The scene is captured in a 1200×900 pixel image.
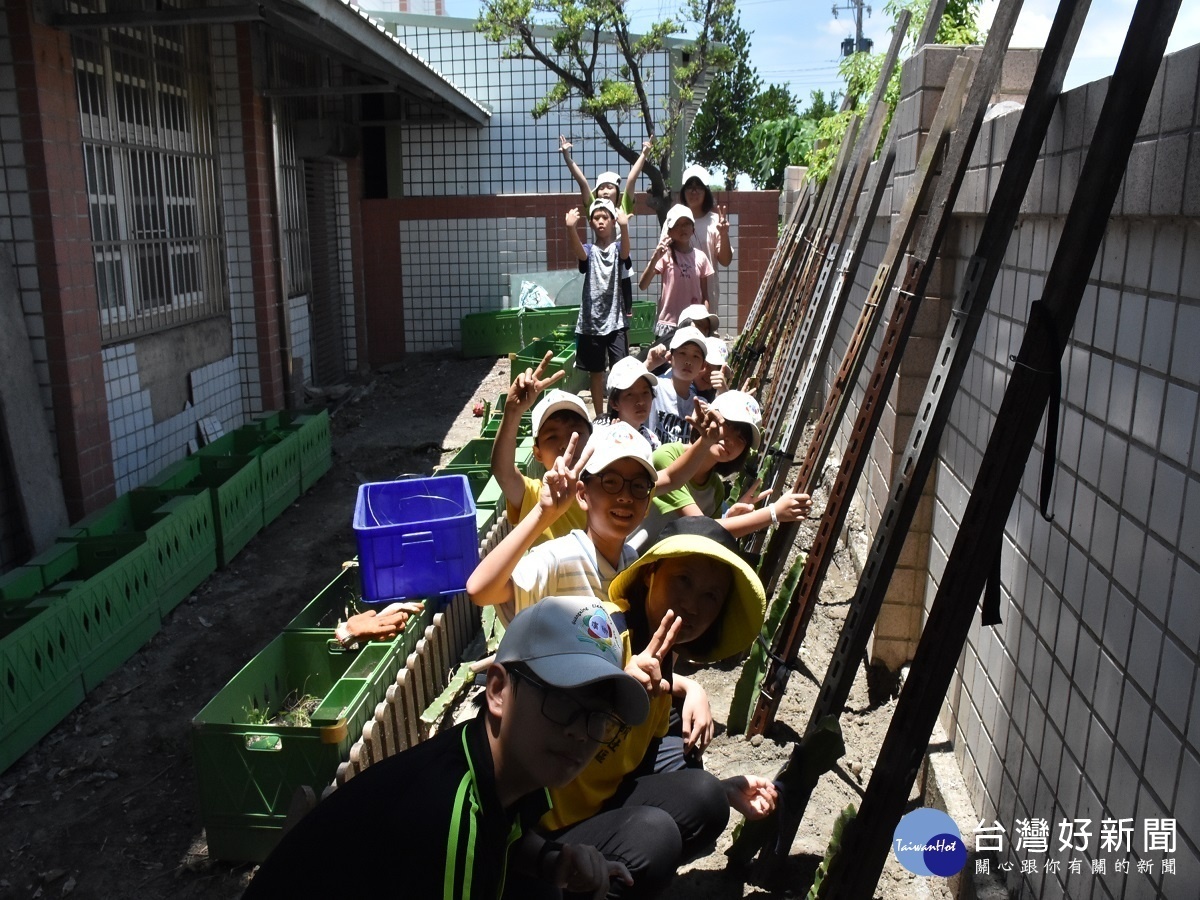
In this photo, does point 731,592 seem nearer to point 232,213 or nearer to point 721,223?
point 721,223

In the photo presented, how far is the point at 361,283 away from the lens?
15023 mm

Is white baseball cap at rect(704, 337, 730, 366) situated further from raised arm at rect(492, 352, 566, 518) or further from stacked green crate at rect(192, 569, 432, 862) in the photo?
stacked green crate at rect(192, 569, 432, 862)

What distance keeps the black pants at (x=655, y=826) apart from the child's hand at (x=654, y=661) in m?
0.44

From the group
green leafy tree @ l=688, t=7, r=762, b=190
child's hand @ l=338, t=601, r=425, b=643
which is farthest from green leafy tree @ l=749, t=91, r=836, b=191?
child's hand @ l=338, t=601, r=425, b=643

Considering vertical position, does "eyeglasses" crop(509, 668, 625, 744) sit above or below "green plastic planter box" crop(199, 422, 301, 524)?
above

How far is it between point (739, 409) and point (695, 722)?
169 centimetres

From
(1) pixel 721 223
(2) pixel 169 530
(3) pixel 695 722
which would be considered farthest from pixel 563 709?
(1) pixel 721 223

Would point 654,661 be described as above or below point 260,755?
above

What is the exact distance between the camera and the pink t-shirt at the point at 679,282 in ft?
28.0

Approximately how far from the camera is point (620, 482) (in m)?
3.28

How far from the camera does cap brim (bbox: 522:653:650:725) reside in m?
1.96

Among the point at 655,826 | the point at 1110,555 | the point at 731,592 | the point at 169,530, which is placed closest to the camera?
the point at 1110,555

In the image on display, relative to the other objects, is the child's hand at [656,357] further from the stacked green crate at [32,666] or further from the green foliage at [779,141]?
the green foliage at [779,141]

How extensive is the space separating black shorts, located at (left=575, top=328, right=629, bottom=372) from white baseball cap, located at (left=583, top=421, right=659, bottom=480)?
209 inches
